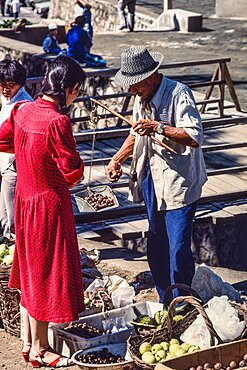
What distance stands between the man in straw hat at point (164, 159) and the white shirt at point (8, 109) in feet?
3.29

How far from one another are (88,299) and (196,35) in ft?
51.5

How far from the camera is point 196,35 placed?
22062 millimetres

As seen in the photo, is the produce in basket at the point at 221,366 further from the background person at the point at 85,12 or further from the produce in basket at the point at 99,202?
the background person at the point at 85,12

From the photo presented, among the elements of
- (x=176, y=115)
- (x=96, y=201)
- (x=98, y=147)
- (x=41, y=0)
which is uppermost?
(x=176, y=115)

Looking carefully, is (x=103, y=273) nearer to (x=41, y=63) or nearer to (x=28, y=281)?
(x=28, y=281)

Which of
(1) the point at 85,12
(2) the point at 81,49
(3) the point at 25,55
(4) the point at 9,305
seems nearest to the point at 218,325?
(4) the point at 9,305

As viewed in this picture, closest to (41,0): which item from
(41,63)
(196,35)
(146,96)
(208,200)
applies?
(196,35)

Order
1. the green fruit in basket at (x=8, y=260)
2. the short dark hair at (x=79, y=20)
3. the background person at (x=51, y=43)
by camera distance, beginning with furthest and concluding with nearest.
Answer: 1. the background person at (x=51, y=43)
2. the short dark hair at (x=79, y=20)
3. the green fruit in basket at (x=8, y=260)

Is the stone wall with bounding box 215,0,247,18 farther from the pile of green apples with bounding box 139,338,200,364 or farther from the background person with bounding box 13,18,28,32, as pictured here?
the pile of green apples with bounding box 139,338,200,364

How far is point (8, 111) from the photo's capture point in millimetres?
7684

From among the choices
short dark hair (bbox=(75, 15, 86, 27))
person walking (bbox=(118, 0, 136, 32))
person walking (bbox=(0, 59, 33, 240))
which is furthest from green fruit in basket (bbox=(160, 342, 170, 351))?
person walking (bbox=(118, 0, 136, 32))

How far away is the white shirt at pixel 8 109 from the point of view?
302 inches

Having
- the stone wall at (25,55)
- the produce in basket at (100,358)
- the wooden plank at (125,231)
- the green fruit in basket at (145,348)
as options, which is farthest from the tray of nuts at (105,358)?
the stone wall at (25,55)

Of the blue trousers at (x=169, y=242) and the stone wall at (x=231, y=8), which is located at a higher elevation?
the blue trousers at (x=169, y=242)
